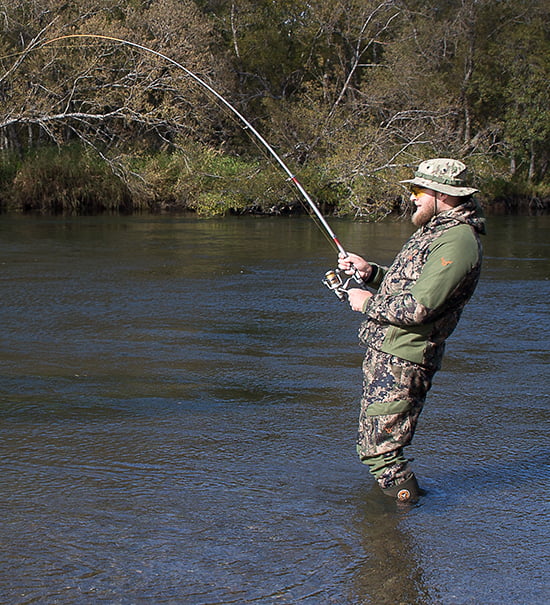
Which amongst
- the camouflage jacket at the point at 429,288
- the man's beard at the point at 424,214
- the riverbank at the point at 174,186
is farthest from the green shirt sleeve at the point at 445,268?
the riverbank at the point at 174,186

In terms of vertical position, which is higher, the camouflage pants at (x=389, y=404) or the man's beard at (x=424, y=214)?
the man's beard at (x=424, y=214)

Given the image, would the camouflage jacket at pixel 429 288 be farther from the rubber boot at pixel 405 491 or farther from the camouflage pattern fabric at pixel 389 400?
the rubber boot at pixel 405 491

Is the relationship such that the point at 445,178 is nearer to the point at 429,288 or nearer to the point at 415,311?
the point at 429,288

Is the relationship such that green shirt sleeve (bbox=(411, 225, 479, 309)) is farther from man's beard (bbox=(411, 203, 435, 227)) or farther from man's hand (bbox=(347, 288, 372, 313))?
man's hand (bbox=(347, 288, 372, 313))

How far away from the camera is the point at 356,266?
4.29 m

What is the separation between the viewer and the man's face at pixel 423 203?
381 cm

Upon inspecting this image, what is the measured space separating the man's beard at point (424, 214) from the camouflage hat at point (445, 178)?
10 centimetres

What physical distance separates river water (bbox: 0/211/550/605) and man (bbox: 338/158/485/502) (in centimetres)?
35

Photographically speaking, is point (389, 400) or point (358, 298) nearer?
point (389, 400)

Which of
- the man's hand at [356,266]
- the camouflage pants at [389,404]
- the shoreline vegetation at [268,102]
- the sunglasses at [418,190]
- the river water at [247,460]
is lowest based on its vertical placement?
the river water at [247,460]

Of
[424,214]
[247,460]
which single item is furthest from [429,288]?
[247,460]

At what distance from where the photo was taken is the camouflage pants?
386 cm

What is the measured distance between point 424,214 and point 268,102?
96.2ft

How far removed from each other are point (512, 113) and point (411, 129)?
809cm
